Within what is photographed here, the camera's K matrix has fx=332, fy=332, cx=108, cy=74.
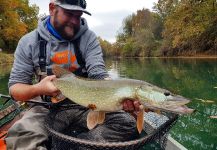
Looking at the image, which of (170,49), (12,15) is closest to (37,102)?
(12,15)

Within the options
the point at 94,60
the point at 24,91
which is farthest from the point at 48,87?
the point at 94,60

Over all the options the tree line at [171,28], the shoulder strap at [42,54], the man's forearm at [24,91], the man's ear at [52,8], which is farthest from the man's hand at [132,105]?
the tree line at [171,28]

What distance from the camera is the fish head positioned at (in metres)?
2.36

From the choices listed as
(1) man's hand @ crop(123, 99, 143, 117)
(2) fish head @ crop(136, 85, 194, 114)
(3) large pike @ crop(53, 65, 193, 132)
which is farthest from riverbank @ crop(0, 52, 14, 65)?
(2) fish head @ crop(136, 85, 194, 114)

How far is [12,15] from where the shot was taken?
39719 millimetres

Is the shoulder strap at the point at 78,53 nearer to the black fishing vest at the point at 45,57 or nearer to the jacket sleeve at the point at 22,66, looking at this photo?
the black fishing vest at the point at 45,57

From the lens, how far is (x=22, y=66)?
3367mm

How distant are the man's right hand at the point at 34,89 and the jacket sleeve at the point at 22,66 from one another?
0.08 meters

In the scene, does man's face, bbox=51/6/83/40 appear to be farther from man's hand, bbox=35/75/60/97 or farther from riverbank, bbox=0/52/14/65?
riverbank, bbox=0/52/14/65

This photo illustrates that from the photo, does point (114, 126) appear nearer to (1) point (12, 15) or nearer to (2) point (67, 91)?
(2) point (67, 91)

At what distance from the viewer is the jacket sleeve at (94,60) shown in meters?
3.41

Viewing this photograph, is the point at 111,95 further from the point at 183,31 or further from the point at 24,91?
the point at 183,31

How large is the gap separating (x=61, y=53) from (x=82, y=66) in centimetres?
27

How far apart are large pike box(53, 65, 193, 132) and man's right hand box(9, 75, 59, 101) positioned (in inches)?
2.1
